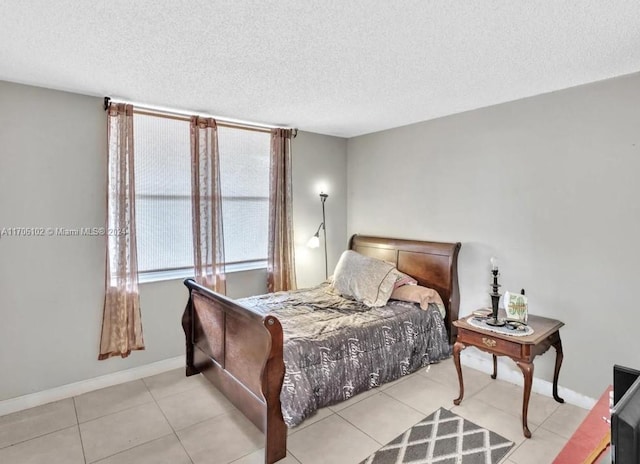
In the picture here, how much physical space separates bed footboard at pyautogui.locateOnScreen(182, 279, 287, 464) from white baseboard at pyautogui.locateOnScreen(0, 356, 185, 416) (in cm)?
29

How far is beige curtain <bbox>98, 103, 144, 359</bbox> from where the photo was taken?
9.65 ft

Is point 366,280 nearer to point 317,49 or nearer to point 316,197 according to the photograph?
point 316,197

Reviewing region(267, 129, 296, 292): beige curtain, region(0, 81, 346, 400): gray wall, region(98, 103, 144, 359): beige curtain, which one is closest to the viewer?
region(0, 81, 346, 400): gray wall

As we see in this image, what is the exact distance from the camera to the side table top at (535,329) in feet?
7.45

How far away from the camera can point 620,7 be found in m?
1.60

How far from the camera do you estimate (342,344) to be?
2.59 m

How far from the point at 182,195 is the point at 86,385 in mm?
1797

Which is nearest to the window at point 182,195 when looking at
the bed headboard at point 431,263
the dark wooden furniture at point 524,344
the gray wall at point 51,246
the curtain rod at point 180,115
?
the curtain rod at point 180,115

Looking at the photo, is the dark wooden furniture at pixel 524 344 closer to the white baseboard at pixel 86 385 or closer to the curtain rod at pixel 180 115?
the white baseboard at pixel 86 385

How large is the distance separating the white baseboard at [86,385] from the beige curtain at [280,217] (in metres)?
1.29

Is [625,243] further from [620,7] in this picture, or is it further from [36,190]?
[36,190]

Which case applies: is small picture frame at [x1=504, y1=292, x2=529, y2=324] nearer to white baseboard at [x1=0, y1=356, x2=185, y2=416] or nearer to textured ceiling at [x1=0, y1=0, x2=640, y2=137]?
textured ceiling at [x1=0, y1=0, x2=640, y2=137]

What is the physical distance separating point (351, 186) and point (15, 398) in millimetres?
3845

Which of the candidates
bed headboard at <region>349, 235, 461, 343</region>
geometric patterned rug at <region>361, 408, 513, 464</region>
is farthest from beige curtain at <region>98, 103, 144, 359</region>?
bed headboard at <region>349, 235, 461, 343</region>
